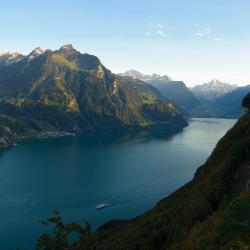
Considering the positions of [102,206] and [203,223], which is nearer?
[203,223]

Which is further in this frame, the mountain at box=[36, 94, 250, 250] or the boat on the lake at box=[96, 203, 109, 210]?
the boat on the lake at box=[96, 203, 109, 210]

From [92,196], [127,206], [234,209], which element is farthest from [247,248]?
[92,196]

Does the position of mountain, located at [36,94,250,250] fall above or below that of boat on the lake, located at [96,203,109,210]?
above

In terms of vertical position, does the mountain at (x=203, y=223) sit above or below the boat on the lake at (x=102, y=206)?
above

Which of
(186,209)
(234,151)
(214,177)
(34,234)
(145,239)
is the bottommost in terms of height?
(34,234)

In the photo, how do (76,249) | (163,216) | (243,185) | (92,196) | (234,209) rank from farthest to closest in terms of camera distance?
(92,196) → (163,216) → (243,185) → (76,249) → (234,209)

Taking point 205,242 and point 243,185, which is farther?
point 243,185

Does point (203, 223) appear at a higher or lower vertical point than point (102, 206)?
higher

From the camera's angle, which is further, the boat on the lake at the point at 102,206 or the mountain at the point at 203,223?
the boat on the lake at the point at 102,206

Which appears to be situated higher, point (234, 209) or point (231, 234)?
point (234, 209)

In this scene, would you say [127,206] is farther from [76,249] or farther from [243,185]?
[76,249]

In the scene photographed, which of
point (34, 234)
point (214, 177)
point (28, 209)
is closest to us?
point (214, 177)
